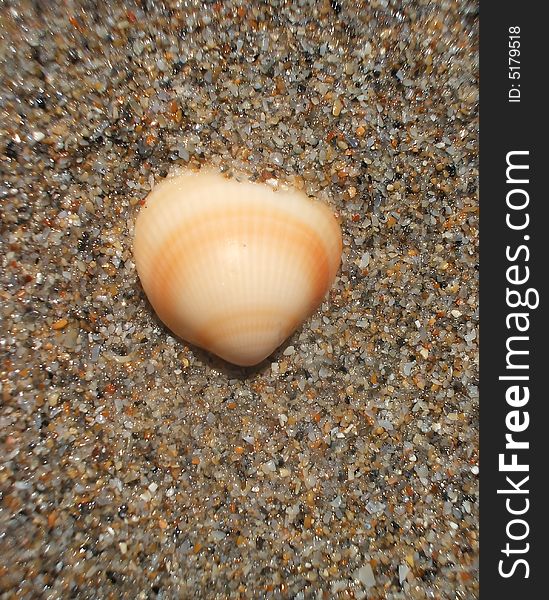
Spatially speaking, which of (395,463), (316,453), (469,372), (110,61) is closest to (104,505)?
(316,453)

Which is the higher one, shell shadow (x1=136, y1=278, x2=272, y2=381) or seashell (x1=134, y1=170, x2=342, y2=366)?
seashell (x1=134, y1=170, x2=342, y2=366)

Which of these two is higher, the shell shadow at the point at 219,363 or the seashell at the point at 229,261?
the seashell at the point at 229,261

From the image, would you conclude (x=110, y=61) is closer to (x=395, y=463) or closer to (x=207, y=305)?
(x=207, y=305)

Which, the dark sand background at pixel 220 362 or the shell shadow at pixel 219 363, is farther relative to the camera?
the shell shadow at pixel 219 363

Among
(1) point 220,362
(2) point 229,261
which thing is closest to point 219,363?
(1) point 220,362

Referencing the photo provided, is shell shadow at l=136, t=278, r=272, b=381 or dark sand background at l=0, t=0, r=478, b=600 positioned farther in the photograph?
shell shadow at l=136, t=278, r=272, b=381
